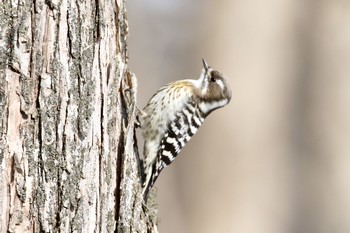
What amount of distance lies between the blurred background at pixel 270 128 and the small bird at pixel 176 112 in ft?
6.03

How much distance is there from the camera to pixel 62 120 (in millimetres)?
3570

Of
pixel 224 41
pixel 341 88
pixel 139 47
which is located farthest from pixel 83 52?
pixel 139 47

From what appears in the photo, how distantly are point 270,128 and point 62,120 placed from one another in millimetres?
5138

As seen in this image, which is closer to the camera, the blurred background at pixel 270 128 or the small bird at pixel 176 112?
the small bird at pixel 176 112

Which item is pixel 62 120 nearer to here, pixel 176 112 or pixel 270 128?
pixel 176 112

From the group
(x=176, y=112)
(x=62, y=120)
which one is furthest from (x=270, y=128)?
(x=62, y=120)

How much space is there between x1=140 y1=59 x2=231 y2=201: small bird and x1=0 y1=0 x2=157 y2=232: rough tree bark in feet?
4.75

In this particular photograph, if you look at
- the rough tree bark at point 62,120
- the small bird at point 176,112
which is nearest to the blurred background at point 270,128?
the small bird at point 176,112

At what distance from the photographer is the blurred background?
8.21m

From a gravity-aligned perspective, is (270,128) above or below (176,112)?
above

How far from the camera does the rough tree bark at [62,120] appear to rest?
344 centimetres

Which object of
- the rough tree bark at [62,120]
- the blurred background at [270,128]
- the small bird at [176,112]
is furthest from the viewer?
the blurred background at [270,128]

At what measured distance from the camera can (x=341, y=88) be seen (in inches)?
342

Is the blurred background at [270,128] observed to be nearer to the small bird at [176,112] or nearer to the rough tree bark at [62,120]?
the small bird at [176,112]
